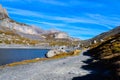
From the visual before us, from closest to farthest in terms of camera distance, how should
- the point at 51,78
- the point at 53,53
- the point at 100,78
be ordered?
the point at 100,78
the point at 51,78
the point at 53,53

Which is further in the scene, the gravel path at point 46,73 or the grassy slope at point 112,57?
the gravel path at point 46,73

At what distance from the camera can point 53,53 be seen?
122 m

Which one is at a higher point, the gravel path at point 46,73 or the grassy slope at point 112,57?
the grassy slope at point 112,57

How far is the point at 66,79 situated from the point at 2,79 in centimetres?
1203

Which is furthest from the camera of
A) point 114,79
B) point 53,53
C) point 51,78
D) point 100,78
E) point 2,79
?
point 53,53

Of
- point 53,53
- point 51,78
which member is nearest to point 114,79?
point 51,78

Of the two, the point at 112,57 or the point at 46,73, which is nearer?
the point at 46,73

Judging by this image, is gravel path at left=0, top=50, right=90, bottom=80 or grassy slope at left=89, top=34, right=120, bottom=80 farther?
gravel path at left=0, top=50, right=90, bottom=80

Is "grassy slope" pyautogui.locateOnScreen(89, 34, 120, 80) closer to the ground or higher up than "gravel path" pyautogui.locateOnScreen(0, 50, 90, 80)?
higher up

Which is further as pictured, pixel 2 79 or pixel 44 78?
pixel 2 79

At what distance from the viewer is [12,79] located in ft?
155

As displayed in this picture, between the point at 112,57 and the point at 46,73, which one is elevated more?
the point at 112,57

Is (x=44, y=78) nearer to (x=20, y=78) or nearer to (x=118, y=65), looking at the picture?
(x=20, y=78)

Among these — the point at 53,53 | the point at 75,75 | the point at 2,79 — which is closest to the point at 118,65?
the point at 75,75
